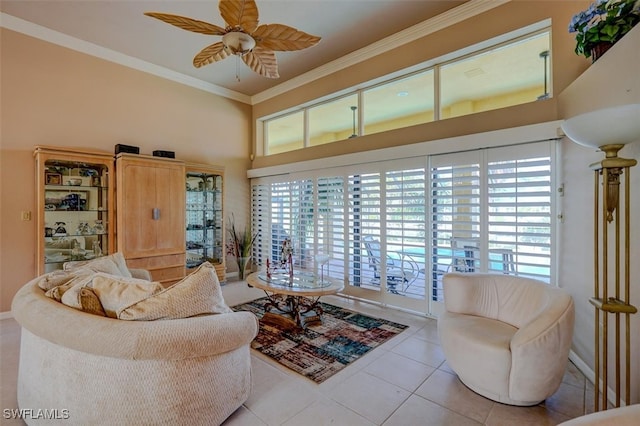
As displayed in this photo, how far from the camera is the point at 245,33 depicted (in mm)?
2430

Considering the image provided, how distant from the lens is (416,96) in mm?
3867

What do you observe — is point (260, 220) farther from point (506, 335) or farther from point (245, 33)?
point (506, 335)

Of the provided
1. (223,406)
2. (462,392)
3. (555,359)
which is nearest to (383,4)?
(555,359)

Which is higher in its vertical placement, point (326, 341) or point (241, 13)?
point (241, 13)

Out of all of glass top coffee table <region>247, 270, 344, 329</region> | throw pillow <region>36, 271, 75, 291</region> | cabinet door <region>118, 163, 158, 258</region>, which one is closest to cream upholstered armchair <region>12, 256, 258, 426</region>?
throw pillow <region>36, 271, 75, 291</region>

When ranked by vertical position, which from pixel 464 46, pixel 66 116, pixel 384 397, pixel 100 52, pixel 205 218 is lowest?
pixel 384 397

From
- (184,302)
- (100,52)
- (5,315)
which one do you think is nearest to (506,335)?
(184,302)

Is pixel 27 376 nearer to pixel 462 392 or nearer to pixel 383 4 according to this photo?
pixel 462 392

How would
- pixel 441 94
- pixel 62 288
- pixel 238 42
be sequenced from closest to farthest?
pixel 62 288 → pixel 238 42 → pixel 441 94

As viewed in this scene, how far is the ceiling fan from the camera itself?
7.16 feet

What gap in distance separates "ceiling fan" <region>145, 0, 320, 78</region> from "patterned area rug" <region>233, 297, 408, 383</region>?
2.78 metres

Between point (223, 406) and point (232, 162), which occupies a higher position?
point (232, 162)

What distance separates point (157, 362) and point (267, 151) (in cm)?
486

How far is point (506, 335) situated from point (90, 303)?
2783 mm
